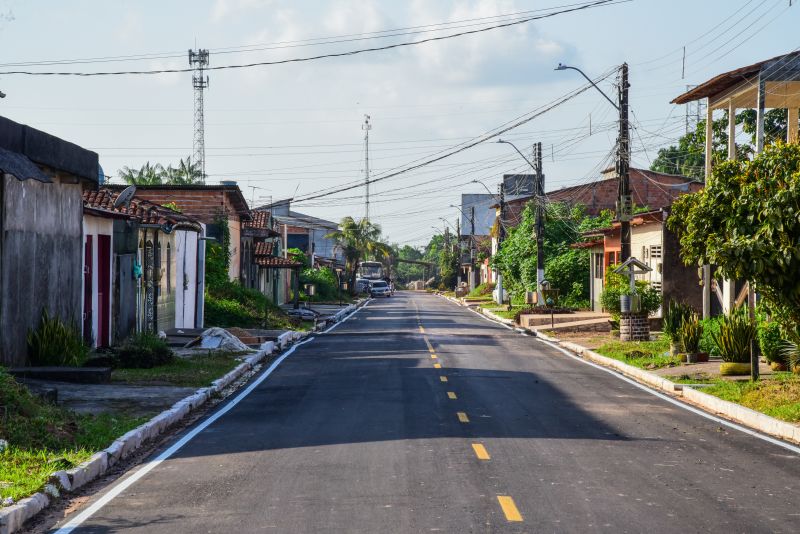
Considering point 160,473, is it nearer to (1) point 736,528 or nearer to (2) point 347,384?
(1) point 736,528

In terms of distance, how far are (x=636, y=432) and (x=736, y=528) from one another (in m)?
5.94

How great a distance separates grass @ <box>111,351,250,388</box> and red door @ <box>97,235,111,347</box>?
2757 millimetres

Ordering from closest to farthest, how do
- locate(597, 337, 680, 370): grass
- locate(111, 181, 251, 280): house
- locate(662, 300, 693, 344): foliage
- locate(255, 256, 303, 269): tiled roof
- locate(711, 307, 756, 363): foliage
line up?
locate(711, 307, 756, 363): foliage < locate(597, 337, 680, 370): grass < locate(662, 300, 693, 344): foliage < locate(111, 181, 251, 280): house < locate(255, 256, 303, 269): tiled roof

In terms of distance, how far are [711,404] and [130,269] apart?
17.2m

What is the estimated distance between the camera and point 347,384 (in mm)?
21062

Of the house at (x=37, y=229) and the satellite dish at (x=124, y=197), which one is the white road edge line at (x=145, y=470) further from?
the satellite dish at (x=124, y=197)

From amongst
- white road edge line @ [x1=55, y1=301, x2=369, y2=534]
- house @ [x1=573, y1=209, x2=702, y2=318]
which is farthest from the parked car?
white road edge line @ [x1=55, y1=301, x2=369, y2=534]

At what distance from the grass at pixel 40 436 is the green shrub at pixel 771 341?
1292 centimetres

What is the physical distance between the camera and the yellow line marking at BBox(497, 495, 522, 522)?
9.04 m

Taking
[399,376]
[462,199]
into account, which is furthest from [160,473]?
[462,199]

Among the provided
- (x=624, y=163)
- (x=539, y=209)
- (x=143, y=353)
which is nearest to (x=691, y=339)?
(x=624, y=163)

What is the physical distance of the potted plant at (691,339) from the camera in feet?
83.5

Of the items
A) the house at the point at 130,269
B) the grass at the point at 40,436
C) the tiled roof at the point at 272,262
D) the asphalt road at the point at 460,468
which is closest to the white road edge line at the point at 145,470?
the asphalt road at the point at 460,468

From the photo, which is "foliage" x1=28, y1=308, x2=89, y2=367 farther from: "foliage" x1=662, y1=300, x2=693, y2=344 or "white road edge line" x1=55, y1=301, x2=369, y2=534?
"foliage" x1=662, y1=300, x2=693, y2=344
